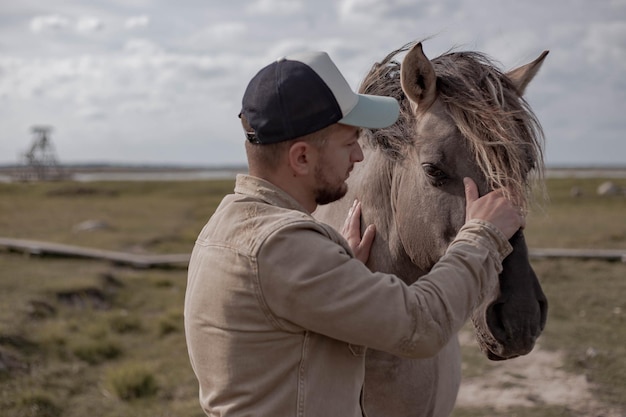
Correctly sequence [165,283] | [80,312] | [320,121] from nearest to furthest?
[320,121] → [80,312] → [165,283]

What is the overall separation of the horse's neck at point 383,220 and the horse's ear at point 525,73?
1.75 feet

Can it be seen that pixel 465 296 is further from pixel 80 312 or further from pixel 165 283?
pixel 165 283

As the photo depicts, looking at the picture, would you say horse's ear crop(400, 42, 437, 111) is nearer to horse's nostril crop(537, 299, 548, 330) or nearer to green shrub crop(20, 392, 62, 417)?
horse's nostril crop(537, 299, 548, 330)

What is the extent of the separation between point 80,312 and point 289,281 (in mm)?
8101

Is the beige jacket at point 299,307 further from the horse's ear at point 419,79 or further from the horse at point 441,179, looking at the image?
the horse's ear at point 419,79

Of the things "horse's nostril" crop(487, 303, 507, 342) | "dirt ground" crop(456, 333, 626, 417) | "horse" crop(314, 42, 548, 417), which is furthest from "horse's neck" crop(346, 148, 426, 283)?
"dirt ground" crop(456, 333, 626, 417)

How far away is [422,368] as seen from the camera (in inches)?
92.7

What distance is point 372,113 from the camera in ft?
5.37

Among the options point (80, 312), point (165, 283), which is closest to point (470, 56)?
point (80, 312)

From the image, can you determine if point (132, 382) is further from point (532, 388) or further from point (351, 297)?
A: point (351, 297)

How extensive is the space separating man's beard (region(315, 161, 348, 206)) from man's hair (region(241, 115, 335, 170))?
0.26 feet

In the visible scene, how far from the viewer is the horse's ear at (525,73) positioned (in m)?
2.21

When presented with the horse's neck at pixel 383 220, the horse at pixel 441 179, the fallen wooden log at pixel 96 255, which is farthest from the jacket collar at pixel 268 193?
the fallen wooden log at pixel 96 255

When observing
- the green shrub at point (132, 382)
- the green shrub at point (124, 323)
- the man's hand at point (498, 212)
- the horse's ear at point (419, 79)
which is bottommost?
the green shrub at point (124, 323)
